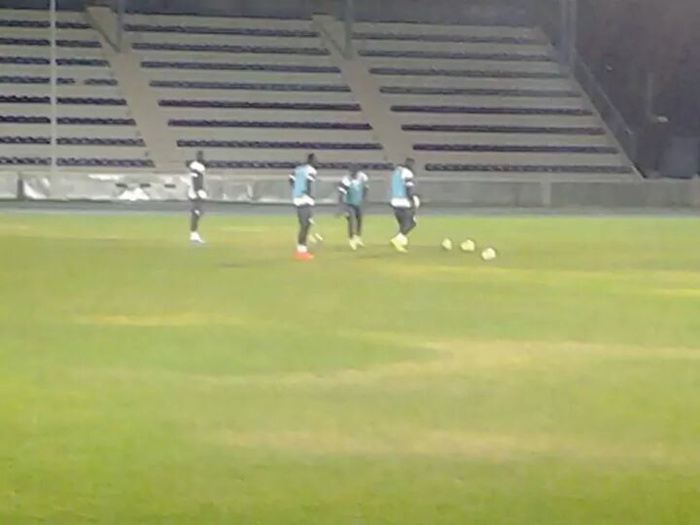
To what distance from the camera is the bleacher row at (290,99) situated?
177 ft

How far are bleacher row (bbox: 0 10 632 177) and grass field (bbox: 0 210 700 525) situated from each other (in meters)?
28.3

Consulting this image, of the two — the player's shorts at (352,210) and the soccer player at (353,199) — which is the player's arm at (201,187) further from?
the player's shorts at (352,210)

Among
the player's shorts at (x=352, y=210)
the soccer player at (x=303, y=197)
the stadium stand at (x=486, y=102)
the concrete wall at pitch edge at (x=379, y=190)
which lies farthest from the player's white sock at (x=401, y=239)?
the stadium stand at (x=486, y=102)

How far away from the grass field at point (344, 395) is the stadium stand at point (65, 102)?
26535mm

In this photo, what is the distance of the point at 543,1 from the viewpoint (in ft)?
213

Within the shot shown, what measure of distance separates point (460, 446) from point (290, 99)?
4768cm

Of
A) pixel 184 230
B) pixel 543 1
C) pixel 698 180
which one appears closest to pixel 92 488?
pixel 184 230

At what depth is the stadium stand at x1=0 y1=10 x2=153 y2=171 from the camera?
52.2m

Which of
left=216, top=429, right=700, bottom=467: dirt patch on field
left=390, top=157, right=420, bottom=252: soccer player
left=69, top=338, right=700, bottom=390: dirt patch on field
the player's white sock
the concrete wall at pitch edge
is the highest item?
left=390, top=157, right=420, bottom=252: soccer player

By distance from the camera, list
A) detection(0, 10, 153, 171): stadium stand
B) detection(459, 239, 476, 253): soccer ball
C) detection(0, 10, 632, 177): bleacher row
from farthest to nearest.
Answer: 1. detection(0, 10, 632, 177): bleacher row
2. detection(0, 10, 153, 171): stadium stand
3. detection(459, 239, 476, 253): soccer ball

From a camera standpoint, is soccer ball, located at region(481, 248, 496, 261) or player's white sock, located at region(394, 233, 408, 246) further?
player's white sock, located at region(394, 233, 408, 246)

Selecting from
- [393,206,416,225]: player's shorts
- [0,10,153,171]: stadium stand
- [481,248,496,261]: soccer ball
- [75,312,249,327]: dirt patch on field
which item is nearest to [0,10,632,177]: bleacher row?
[0,10,153,171]: stadium stand

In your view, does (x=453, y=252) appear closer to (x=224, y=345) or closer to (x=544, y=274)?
(x=544, y=274)

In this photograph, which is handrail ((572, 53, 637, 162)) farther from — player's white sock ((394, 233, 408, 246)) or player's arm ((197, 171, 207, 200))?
player's arm ((197, 171, 207, 200))
